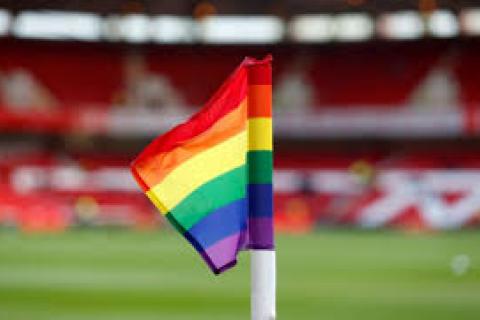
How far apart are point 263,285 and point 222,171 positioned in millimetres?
441

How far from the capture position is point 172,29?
102 ft

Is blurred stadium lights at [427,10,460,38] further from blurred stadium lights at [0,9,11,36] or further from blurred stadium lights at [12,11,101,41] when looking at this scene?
blurred stadium lights at [0,9,11,36]

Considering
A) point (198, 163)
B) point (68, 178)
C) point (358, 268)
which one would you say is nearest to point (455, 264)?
point (358, 268)

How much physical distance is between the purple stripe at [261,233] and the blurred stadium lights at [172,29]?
28158 millimetres

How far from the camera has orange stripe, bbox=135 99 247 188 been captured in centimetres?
310

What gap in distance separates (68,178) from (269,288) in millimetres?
23091

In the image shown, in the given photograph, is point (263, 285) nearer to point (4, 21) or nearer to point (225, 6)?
point (225, 6)

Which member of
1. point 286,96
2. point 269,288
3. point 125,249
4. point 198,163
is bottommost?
point 269,288

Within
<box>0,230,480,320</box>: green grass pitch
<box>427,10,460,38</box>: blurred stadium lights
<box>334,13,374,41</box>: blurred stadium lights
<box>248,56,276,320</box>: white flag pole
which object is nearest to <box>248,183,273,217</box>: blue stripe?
<box>248,56,276,320</box>: white flag pole

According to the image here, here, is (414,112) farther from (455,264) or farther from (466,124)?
(455,264)

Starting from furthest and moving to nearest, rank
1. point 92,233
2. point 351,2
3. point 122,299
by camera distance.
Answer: point 351,2 → point 92,233 → point 122,299

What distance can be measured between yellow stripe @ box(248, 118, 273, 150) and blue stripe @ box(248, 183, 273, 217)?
141mm

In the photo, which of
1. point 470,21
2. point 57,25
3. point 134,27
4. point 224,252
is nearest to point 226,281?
point 224,252

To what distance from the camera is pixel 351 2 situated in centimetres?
2861
